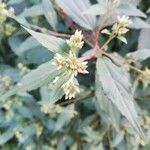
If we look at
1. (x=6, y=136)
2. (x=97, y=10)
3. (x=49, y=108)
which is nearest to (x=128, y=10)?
(x=97, y=10)

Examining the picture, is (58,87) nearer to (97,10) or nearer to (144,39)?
(97,10)

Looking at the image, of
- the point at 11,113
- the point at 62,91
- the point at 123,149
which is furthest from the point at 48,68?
the point at 123,149

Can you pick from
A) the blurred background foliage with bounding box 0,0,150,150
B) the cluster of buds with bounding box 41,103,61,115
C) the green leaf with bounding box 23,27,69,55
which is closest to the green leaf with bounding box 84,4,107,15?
the green leaf with bounding box 23,27,69,55

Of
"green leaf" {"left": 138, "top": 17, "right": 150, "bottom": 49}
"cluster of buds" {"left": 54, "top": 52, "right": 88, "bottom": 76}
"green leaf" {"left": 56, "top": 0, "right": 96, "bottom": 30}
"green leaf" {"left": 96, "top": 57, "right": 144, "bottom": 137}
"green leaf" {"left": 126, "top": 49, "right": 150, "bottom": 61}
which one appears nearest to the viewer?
"cluster of buds" {"left": 54, "top": 52, "right": 88, "bottom": 76}

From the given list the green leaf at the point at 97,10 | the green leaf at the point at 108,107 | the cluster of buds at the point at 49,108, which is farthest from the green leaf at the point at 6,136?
the green leaf at the point at 97,10

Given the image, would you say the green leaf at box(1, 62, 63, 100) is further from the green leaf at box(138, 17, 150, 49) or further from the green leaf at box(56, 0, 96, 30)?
the green leaf at box(138, 17, 150, 49)

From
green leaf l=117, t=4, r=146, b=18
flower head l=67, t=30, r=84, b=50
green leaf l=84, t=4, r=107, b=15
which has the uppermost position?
flower head l=67, t=30, r=84, b=50
